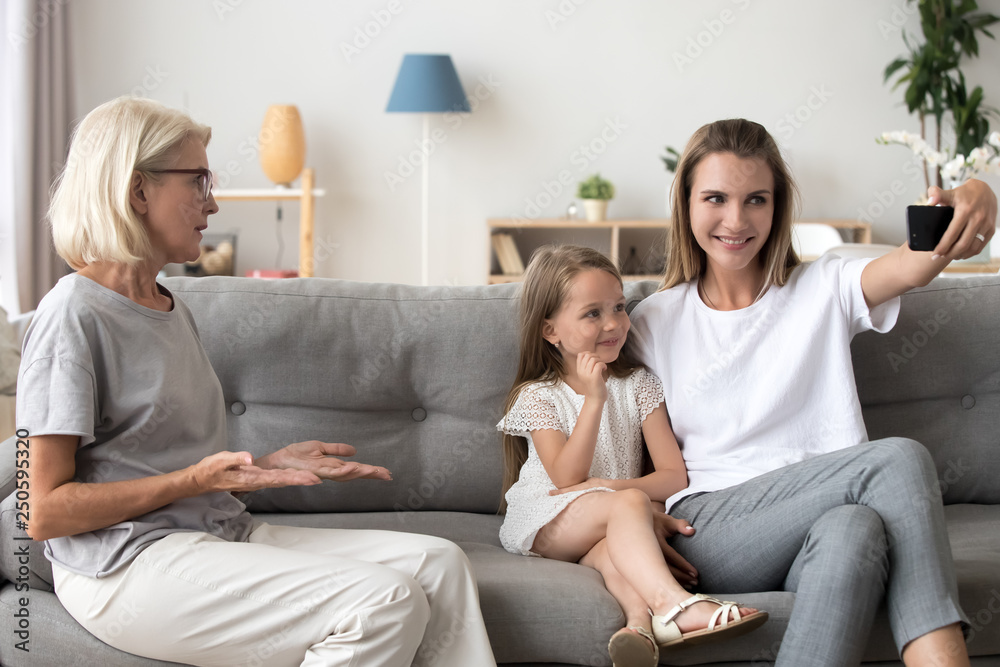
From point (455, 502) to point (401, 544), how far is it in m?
0.48

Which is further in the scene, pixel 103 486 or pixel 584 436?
pixel 584 436

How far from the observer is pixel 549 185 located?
4.62m

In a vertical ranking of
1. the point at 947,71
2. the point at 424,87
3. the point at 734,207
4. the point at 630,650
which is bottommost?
the point at 630,650

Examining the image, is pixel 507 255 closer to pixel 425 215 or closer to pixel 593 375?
pixel 425 215

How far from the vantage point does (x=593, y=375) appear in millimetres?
1521

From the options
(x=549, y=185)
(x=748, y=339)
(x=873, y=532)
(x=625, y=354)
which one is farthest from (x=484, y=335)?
(x=549, y=185)

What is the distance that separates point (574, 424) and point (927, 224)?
67 centimetres

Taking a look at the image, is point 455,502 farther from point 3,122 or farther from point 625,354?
point 3,122

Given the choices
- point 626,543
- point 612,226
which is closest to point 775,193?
point 626,543

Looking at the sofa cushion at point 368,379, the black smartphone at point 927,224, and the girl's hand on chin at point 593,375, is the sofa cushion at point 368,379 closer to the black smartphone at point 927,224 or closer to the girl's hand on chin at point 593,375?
the girl's hand on chin at point 593,375

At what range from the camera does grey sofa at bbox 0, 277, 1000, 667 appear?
1.70m

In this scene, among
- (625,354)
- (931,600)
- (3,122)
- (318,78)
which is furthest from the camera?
(318,78)

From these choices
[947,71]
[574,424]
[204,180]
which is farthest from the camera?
[947,71]

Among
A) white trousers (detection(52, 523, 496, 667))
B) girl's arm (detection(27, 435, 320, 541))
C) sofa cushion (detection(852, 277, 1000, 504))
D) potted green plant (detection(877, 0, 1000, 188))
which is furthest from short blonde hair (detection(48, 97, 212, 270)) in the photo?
potted green plant (detection(877, 0, 1000, 188))
